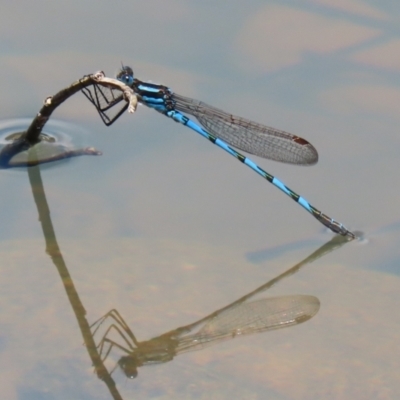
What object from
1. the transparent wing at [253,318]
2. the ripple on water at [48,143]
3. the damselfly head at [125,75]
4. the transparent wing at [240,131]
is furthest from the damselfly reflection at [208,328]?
the damselfly head at [125,75]

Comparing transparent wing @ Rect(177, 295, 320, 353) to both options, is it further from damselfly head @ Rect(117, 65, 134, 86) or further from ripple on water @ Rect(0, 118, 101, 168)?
damselfly head @ Rect(117, 65, 134, 86)

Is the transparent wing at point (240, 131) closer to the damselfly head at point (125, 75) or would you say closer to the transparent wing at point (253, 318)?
the damselfly head at point (125, 75)

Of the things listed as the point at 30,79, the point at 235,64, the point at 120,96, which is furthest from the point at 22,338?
the point at 235,64

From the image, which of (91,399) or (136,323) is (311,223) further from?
(91,399)

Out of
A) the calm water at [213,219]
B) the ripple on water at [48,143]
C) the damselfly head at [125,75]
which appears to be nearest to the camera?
the calm water at [213,219]

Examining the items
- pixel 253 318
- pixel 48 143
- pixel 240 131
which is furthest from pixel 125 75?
pixel 253 318

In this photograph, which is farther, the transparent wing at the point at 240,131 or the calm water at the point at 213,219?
the transparent wing at the point at 240,131

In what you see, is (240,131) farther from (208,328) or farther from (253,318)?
(208,328)
